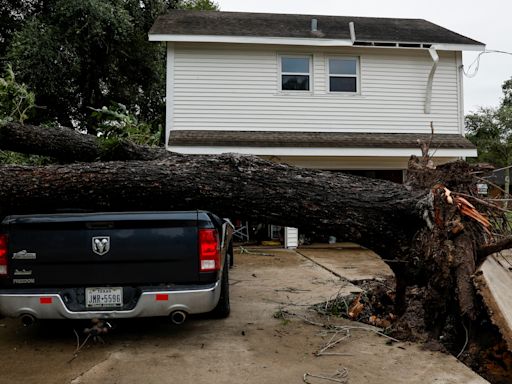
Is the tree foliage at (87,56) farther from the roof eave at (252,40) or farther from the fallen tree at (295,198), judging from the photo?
the fallen tree at (295,198)

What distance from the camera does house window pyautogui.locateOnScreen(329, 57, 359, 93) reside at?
12586 mm

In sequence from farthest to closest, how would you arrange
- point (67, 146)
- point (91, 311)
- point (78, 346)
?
point (67, 146) < point (78, 346) < point (91, 311)

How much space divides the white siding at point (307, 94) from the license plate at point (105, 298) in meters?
8.23

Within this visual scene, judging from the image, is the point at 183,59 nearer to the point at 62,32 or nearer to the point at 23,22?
the point at 62,32

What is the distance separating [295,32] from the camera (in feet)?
40.9

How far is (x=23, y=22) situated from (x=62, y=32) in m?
3.46

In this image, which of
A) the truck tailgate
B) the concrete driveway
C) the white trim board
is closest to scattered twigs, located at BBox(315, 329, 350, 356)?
the concrete driveway

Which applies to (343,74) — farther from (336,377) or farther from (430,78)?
(336,377)

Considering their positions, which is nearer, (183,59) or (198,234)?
(198,234)

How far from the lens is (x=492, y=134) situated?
3133cm

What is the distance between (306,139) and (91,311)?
26.4 feet

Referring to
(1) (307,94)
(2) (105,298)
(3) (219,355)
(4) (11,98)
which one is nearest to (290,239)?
(1) (307,94)

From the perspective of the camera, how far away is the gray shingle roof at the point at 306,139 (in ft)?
35.9

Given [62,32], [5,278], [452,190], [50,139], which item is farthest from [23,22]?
[452,190]
